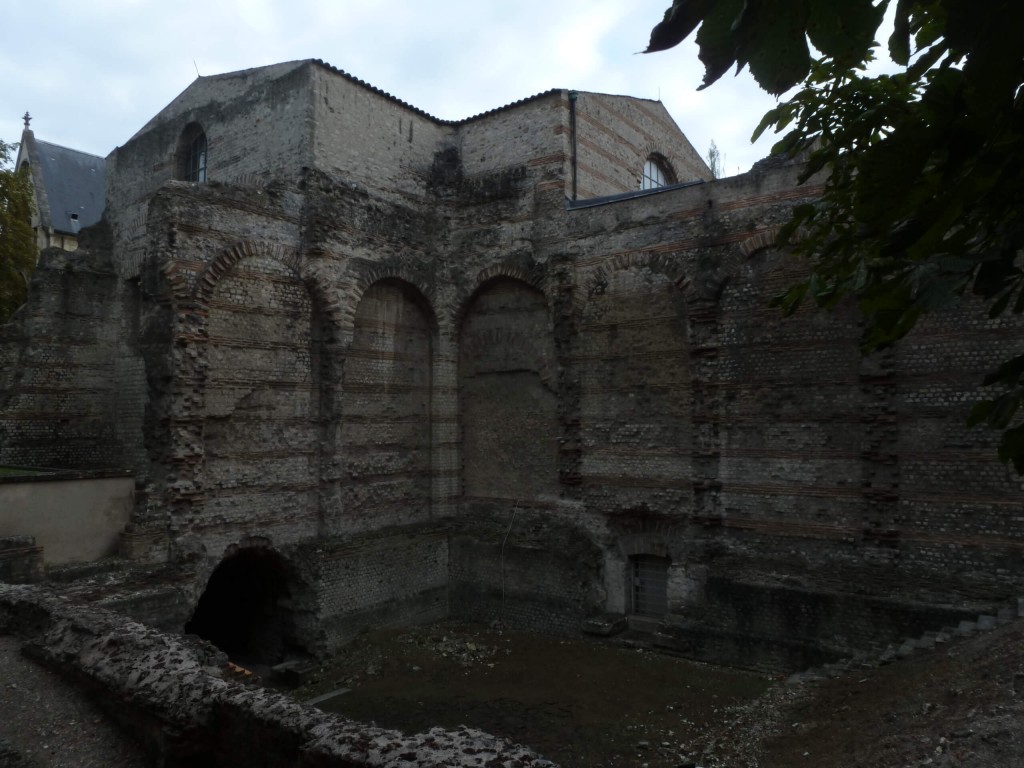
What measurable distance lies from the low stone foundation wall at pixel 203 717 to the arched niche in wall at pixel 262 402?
15.1 feet

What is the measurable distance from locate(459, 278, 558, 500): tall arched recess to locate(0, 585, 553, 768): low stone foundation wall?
831 centimetres

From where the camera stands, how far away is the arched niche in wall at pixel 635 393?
12367mm

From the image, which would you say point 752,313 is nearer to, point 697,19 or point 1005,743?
point 1005,743

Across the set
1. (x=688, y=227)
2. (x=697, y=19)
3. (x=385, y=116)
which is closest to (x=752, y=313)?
(x=688, y=227)

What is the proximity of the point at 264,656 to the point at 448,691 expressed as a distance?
4.10 metres

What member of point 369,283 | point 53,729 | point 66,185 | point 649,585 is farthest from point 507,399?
point 66,185

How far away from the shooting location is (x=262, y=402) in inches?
473

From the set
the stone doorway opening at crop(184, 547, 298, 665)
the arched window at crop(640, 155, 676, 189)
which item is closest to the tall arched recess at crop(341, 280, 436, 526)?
the stone doorway opening at crop(184, 547, 298, 665)

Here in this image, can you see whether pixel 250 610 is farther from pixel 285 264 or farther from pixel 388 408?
pixel 285 264

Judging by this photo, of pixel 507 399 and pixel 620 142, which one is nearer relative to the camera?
pixel 507 399

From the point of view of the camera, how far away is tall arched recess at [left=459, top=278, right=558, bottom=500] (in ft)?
46.0

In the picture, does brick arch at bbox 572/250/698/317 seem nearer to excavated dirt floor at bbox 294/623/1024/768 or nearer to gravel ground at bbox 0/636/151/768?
excavated dirt floor at bbox 294/623/1024/768

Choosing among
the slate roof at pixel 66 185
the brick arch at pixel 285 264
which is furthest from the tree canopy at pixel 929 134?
the slate roof at pixel 66 185

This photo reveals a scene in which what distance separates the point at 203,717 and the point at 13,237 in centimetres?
1777
